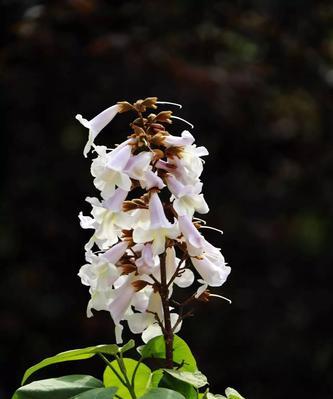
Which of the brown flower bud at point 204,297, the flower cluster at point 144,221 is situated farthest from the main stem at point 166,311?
the brown flower bud at point 204,297

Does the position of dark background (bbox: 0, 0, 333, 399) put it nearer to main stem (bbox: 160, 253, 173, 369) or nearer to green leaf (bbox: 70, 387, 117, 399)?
main stem (bbox: 160, 253, 173, 369)

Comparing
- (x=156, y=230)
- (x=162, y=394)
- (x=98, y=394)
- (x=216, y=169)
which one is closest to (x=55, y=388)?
(x=98, y=394)

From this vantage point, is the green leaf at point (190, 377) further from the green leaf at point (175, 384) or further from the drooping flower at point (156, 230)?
the drooping flower at point (156, 230)

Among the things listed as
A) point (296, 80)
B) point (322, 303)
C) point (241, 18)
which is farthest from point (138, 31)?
point (322, 303)

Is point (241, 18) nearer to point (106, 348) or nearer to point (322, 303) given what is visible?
point (322, 303)

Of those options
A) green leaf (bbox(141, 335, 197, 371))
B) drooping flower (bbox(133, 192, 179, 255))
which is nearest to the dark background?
green leaf (bbox(141, 335, 197, 371))

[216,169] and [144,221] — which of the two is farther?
[216,169]

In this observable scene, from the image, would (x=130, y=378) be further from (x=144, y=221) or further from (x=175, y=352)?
(x=144, y=221)
